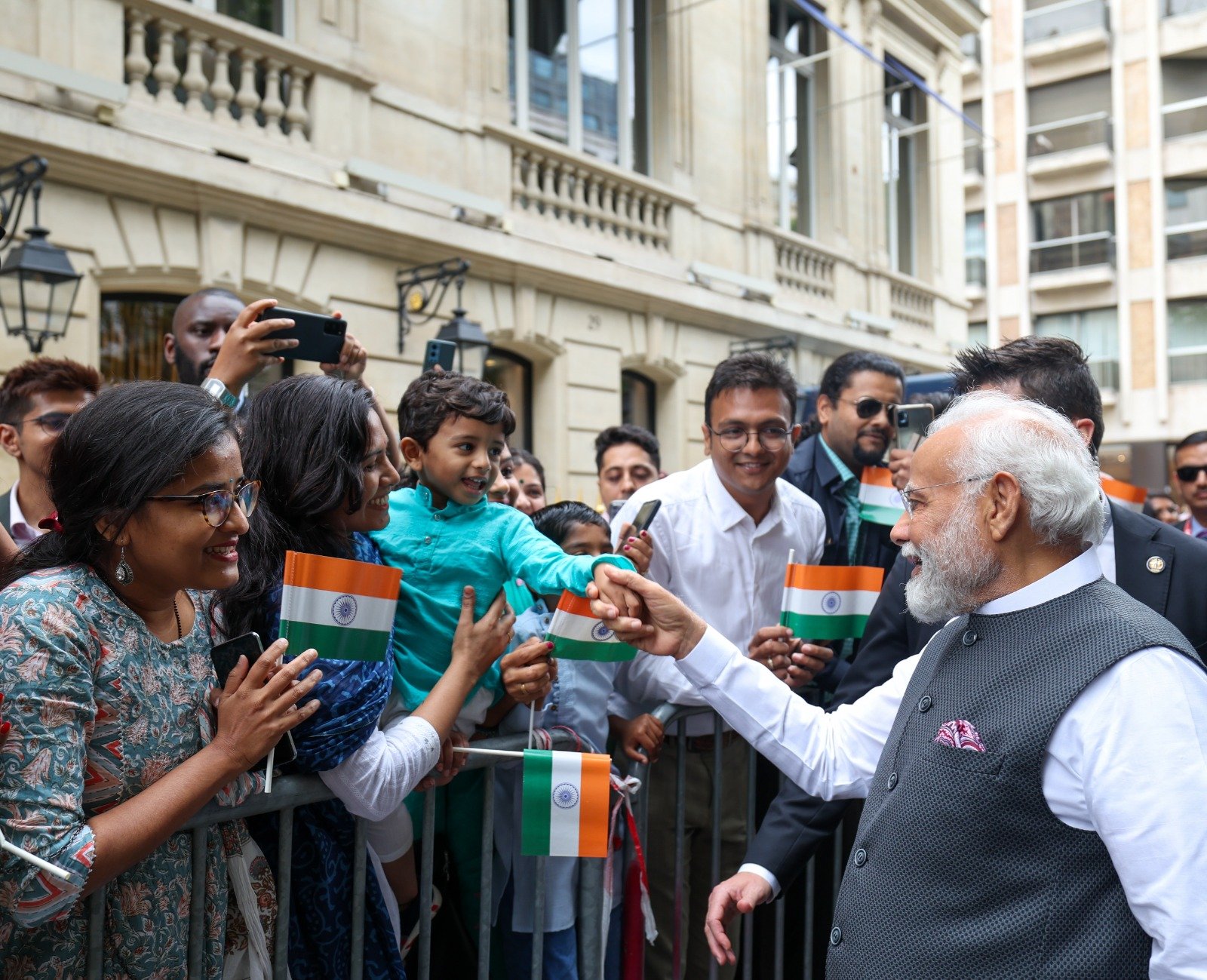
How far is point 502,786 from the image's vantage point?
3213 mm

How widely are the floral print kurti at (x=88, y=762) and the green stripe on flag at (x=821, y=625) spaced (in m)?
1.79

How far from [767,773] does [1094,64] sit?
31404mm

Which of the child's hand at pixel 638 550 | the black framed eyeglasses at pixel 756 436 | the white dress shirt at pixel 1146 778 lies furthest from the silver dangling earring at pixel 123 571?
the black framed eyeglasses at pixel 756 436

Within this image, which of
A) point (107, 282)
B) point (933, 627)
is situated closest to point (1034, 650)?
point (933, 627)

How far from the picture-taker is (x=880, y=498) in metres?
4.05

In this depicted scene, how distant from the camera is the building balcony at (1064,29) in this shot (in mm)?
29531

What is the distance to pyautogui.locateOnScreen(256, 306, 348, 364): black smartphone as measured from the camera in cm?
324

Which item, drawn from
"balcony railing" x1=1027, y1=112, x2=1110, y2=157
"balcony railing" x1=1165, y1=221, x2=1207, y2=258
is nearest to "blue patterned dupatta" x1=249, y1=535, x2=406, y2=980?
"balcony railing" x1=1165, y1=221, x2=1207, y2=258

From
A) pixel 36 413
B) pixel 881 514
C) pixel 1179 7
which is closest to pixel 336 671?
pixel 36 413

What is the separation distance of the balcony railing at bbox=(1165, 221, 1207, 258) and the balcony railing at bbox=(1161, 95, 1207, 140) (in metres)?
2.32

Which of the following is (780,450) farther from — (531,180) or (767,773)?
(531,180)

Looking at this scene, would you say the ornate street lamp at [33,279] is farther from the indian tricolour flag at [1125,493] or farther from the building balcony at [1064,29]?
the building balcony at [1064,29]

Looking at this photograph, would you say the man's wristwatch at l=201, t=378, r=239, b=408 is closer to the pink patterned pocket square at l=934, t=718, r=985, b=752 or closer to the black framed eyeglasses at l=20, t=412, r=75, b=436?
the black framed eyeglasses at l=20, t=412, r=75, b=436

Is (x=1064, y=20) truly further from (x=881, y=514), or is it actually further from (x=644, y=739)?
(x=644, y=739)
